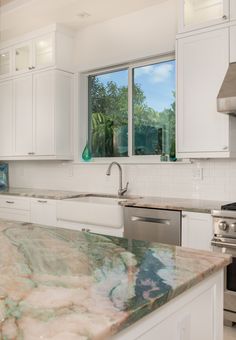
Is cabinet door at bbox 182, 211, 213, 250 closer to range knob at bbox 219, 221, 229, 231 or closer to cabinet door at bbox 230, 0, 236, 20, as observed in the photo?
range knob at bbox 219, 221, 229, 231

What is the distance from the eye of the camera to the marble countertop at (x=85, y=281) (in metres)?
0.77

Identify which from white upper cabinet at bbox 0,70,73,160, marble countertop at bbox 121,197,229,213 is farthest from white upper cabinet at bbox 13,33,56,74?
marble countertop at bbox 121,197,229,213

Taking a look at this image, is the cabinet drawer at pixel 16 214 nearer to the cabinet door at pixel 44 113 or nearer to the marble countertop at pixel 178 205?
the cabinet door at pixel 44 113

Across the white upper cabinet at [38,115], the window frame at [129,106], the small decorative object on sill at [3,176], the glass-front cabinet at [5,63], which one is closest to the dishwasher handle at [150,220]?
the window frame at [129,106]

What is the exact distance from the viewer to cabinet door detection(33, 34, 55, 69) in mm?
4348

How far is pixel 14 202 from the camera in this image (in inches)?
169

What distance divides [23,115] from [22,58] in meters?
0.76

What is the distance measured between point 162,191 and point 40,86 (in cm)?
202

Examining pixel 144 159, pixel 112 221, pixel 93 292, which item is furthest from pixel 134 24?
pixel 93 292

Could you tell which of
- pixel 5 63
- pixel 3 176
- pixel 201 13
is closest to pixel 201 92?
pixel 201 13

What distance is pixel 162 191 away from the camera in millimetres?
3773

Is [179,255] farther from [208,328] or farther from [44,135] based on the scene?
[44,135]

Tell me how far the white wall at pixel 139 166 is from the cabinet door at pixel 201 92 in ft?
1.25

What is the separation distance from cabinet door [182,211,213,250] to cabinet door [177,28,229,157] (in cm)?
60
